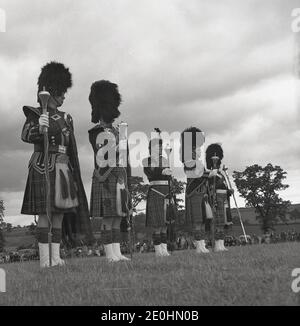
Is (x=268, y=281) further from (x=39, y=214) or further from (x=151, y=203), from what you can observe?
(x=151, y=203)

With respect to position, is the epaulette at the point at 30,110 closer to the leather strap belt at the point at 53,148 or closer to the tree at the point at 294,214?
the leather strap belt at the point at 53,148

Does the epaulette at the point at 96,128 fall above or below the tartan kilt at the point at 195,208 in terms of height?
above

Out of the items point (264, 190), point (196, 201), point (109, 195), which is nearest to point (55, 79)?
point (109, 195)

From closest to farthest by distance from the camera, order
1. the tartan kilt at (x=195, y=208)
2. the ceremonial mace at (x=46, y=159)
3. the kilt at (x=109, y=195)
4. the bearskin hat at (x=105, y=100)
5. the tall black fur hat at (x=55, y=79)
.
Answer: the ceremonial mace at (x=46, y=159) → the kilt at (x=109, y=195) → the tall black fur hat at (x=55, y=79) → the bearskin hat at (x=105, y=100) → the tartan kilt at (x=195, y=208)

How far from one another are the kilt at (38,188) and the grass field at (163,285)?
1.18 meters

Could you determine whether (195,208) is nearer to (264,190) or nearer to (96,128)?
(96,128)

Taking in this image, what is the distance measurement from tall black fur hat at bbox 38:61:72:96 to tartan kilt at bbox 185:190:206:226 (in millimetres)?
5203

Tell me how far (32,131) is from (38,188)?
916 mm

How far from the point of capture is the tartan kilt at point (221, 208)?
1441cm

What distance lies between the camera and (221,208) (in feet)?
47.7

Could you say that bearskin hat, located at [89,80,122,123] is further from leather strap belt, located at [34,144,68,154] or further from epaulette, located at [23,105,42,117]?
epaulette, located at [23,105,42,117]

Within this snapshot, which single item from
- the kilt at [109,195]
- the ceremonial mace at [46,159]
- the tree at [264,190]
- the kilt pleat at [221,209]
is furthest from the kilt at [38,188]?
the tree at [264,190]

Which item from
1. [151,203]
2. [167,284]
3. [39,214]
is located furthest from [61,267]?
[151,203]
